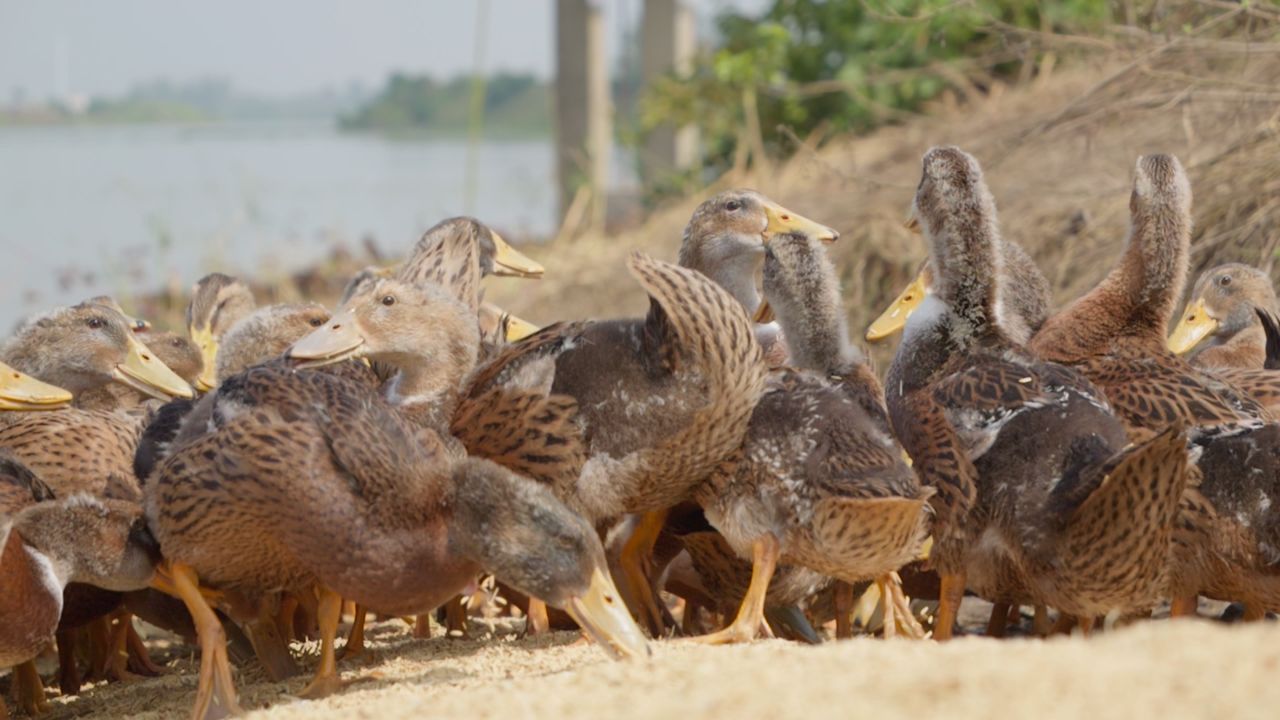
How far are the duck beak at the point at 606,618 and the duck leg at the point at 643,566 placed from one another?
997 mm

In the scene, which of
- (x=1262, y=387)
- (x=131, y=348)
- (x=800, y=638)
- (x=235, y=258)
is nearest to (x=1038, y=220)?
(x=1262, y=387)

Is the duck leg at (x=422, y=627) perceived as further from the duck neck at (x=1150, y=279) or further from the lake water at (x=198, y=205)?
the lake water at (x=198, y=205)

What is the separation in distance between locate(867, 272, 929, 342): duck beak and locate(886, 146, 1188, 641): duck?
0.46m

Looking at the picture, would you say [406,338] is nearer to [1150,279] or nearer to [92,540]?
[92,540]

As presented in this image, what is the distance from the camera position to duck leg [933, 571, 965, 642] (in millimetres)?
4738

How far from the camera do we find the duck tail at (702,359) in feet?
15.4

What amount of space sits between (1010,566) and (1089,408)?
1.65 ft

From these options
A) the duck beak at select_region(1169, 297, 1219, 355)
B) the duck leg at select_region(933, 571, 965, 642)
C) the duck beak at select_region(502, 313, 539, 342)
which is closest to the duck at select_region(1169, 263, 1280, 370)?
the duck beak at select_region(1169, 297, 1219, 355)

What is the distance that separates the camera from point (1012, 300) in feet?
19.9

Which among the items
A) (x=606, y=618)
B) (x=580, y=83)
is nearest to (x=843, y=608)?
(x=606, y=618)

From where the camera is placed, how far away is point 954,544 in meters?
4.64

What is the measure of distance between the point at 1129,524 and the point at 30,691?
11.4 feet

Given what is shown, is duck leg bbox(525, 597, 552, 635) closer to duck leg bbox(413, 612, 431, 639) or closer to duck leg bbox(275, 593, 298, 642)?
duck leg bbox(413, 612, 431, 639)

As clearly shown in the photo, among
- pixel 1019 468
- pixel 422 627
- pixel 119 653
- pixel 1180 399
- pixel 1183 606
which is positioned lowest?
pixel 119 653
